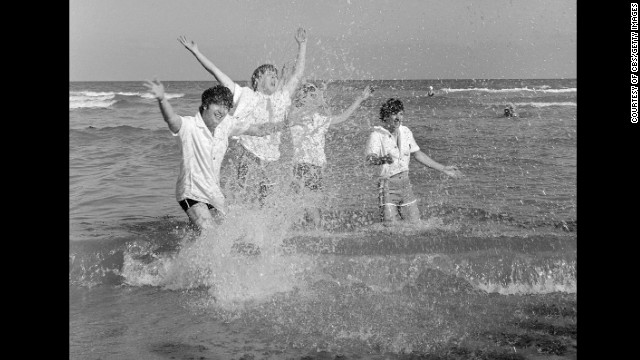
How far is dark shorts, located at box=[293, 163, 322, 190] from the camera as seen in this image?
690cm

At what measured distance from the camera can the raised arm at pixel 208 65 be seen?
5848 millimetres

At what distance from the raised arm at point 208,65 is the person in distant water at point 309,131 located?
1000 millimetres

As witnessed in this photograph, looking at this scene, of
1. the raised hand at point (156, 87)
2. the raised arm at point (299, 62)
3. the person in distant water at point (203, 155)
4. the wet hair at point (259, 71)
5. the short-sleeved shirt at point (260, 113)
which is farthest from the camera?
the raised arm at point (299, 62)

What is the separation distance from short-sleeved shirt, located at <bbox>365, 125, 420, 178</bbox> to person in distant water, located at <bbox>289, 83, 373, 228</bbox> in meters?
0.50

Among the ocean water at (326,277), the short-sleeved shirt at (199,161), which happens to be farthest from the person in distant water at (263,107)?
the short-sleeved shirt at (199,161)

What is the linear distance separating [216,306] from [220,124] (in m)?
1.74

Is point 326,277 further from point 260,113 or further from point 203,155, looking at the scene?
point 260,113

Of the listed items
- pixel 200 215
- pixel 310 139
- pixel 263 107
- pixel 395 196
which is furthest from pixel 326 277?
pixel 310 139

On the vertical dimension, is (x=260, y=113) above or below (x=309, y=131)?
above

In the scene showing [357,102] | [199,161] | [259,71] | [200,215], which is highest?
[259,71]

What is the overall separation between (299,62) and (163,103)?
204cm

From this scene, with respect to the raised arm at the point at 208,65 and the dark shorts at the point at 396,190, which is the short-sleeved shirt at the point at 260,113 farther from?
the dark shorts at the point at 396,190

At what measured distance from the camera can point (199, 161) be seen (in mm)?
5391
